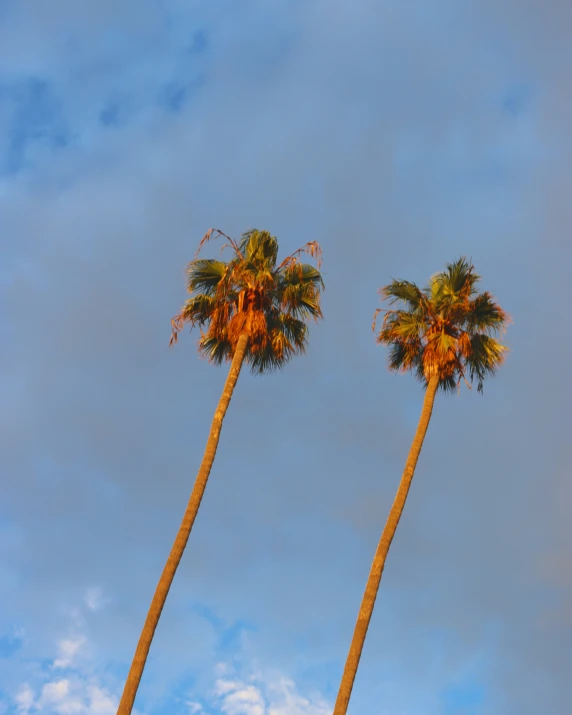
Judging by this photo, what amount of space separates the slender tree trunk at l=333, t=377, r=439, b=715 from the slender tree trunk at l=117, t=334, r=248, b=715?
4752 millimetres

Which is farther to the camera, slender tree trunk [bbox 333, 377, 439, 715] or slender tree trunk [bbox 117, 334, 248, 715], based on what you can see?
slender tree trunk [bbox 333, 377, 439, 715]

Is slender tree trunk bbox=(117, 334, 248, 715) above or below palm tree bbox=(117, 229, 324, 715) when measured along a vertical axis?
below

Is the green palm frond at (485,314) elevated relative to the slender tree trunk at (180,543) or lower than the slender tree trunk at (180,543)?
elevated

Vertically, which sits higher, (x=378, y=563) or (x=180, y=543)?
(x=378, y=563)

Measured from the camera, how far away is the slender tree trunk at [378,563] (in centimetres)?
2362

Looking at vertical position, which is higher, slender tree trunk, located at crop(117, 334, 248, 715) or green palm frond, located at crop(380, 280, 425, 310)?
green palm frond, located at crop(380, 280, 425, 310)

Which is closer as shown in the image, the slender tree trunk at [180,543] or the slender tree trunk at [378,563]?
the slender tree trunk at [180,543]

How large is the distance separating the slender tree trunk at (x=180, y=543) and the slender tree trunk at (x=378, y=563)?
4.75 m

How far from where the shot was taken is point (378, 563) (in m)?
25.3

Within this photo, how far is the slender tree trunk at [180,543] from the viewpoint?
23.0 metres

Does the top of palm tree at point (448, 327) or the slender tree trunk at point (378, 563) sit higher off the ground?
the top of palm tree at point (448, 327)

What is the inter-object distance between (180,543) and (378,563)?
511cm

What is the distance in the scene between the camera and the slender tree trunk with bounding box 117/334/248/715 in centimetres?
2303

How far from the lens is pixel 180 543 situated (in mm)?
25188
